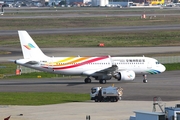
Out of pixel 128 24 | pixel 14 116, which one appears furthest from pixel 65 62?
pixel 128 24

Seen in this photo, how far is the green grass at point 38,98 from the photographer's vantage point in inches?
2291

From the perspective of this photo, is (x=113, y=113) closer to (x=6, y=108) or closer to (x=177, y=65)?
(x=6, y=108)

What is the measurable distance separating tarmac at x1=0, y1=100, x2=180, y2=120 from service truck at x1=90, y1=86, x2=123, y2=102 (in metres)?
0.70

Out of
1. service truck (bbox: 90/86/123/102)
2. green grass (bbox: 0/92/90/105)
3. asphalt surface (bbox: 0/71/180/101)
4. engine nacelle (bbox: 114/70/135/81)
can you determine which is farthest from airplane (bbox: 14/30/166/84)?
service truck (bbox: 90/86/123/102)

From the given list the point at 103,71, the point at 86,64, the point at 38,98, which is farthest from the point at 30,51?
the point at 38,98

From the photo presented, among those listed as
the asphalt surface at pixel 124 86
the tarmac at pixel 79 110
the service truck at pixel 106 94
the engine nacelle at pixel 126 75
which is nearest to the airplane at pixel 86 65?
the engine nacelle at pixel 126 75

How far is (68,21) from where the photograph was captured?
7333 inches

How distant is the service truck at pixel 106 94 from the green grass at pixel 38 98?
208 cm

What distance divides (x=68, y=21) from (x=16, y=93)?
122141 mm

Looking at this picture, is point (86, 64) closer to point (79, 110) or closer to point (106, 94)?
point (106, 94)

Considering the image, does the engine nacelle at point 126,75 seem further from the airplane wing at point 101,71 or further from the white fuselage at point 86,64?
the white fuselage at point 86,64

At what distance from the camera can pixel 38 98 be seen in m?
60.8

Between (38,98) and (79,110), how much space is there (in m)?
9.89

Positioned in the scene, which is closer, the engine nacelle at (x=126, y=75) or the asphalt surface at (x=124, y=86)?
the asphalt surface at (x=124, y=86)
